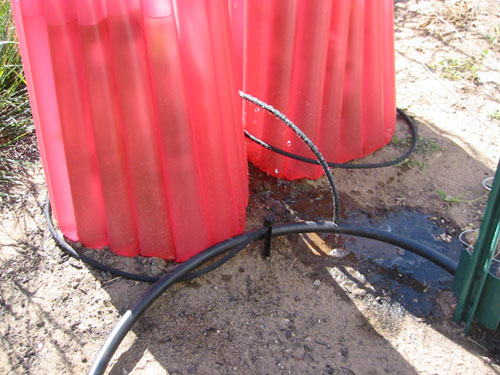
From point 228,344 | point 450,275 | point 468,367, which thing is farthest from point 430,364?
point 228,344

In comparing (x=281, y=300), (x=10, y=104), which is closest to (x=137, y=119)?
(x=281, y=300)

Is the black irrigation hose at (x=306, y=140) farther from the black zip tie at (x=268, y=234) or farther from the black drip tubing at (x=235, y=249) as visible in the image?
the black zip tie at (x=268, y=234)

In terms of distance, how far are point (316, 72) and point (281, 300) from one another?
3.60 ft

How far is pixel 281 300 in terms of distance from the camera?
2281mm

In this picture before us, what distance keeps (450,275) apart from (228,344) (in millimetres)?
1098

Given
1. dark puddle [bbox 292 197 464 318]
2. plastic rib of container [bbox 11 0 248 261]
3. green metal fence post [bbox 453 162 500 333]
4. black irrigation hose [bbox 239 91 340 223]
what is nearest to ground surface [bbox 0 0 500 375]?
dark puddle [bbox 292 197 464 318]

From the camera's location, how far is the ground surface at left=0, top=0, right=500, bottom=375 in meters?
2.04

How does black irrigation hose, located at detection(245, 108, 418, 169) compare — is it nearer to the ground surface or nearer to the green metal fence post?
the ground surface

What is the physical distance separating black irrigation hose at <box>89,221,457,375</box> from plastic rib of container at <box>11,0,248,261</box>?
0.29 feet

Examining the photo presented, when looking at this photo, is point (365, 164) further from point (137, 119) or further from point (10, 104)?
point (10, 104)

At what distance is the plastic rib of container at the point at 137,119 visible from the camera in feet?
6.15

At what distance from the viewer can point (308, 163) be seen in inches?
112

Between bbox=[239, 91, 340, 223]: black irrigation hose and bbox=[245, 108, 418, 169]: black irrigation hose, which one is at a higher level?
bbox=[239, 91, 340, 223]: black irrigation hose

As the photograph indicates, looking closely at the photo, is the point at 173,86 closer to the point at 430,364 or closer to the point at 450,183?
the point at 430,364
